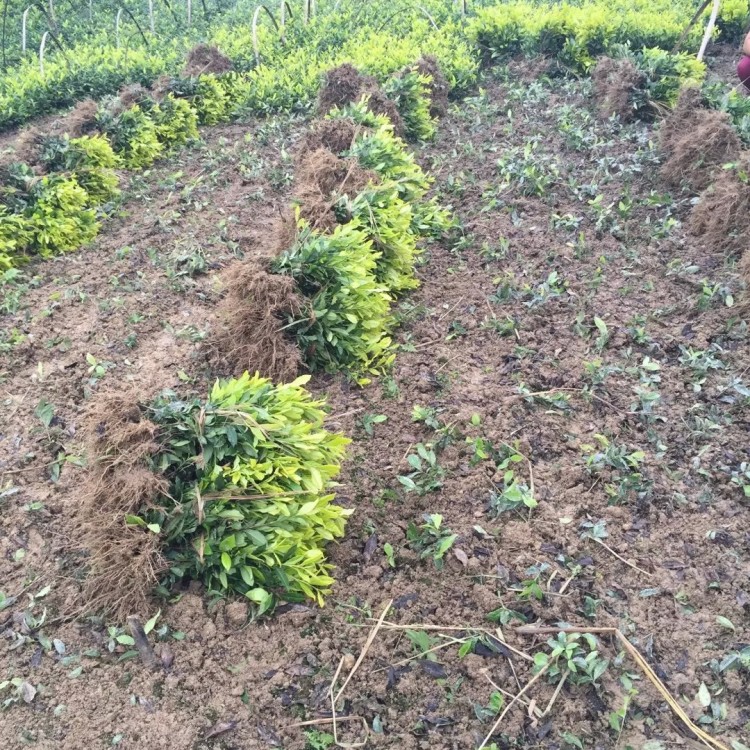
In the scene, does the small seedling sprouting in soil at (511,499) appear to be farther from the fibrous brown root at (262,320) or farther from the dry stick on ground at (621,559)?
the fibrous brown root at (262,320)

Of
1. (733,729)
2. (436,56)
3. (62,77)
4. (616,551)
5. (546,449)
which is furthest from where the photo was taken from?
(62,77)

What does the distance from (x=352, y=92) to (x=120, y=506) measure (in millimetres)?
6252

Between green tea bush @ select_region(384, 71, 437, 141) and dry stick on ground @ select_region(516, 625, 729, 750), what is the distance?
628cm

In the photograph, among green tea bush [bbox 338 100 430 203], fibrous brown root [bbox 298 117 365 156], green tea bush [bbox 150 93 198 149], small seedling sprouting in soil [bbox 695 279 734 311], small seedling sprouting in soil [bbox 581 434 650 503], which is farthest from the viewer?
green tea bush [bbox 150 93 198 149]

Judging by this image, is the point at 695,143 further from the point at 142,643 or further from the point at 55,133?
the point at 55,133

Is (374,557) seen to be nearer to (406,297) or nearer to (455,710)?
(455,710)

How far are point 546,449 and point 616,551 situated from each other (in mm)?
719

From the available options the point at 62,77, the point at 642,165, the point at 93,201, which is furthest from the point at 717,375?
the point at 62,77

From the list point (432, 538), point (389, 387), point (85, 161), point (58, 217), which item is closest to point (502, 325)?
point (389, 387)

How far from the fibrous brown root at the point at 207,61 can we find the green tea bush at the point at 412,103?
3122mm

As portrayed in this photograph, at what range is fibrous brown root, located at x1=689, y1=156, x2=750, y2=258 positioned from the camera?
482 cm

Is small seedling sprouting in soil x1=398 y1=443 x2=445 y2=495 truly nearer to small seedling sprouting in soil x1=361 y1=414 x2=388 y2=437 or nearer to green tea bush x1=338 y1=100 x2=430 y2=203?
small seedling sprouting in soil x1=361 y1=414 x2=388 y2=437

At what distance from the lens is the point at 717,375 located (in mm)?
3943

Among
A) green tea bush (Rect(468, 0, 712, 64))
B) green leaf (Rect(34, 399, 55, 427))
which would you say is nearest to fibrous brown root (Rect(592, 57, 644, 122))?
green tea bush (Rect(468, 0, 712, 64))
